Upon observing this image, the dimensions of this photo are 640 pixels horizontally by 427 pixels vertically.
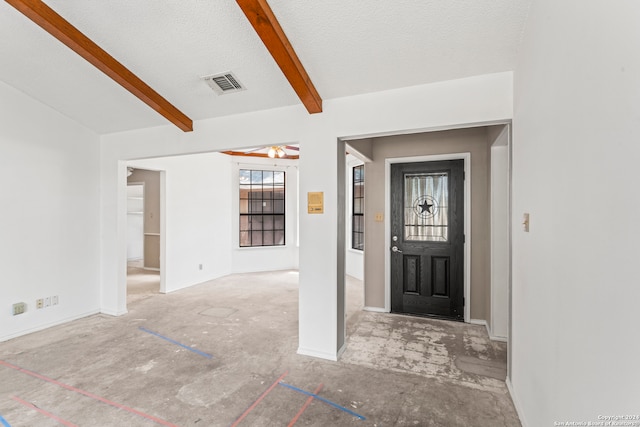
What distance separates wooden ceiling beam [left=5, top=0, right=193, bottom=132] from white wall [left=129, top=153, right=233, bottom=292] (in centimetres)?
183

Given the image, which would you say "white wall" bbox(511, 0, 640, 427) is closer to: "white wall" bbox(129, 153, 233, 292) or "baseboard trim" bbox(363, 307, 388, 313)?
"baseboard trim" bbox(363, 307, 388, 313)

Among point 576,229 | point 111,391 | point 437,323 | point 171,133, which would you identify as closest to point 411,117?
point 576,229

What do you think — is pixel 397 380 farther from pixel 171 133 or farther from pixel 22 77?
pixel 22 77

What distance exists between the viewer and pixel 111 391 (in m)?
2.41

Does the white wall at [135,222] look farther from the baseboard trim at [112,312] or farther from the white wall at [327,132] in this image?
the white wall at [327,132]

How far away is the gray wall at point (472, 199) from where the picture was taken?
12.4ft

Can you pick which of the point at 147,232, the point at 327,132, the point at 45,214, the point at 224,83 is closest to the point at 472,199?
the point at 327,132

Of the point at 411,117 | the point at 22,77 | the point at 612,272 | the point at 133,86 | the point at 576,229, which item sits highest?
the point at 22,77

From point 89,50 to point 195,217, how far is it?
365 centimetres

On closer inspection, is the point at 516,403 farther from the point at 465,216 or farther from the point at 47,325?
the point at 47,325

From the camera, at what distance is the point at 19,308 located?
11.4 ft

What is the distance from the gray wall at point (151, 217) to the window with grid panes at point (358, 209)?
4.65m

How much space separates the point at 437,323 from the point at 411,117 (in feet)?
8.62

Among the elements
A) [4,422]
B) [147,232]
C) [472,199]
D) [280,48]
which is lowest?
[4,422]
